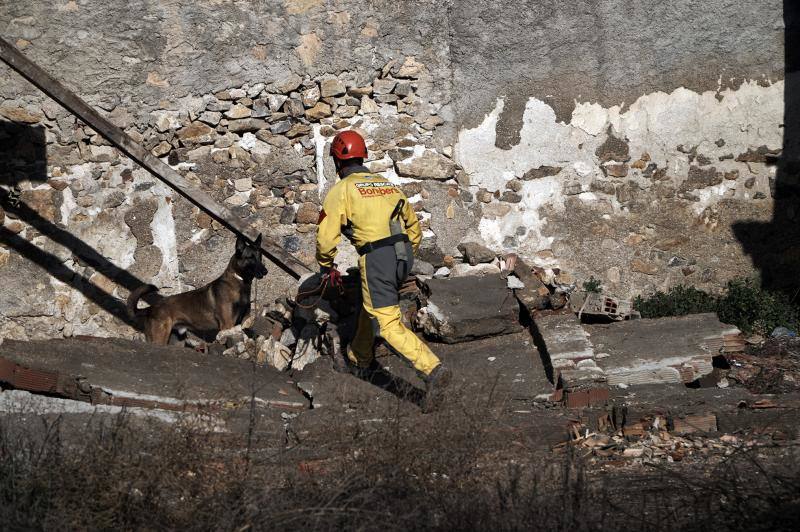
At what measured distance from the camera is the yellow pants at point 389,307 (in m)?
5.71

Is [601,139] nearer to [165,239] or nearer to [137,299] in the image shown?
[165,239]

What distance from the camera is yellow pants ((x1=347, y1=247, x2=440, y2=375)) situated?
225 inches

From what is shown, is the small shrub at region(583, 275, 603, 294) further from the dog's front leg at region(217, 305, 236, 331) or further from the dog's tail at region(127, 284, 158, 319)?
the dog's tail at region(127, 284, 158, 319)

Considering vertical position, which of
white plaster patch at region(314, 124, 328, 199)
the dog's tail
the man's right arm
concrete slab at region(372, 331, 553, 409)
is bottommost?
concrete slab at region(372, 331, 553, 409)

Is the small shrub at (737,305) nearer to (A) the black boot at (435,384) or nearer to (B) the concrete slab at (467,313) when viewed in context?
(B) the concrete slab at (467,313)

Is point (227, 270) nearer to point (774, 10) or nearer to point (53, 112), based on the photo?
point (53, 112)

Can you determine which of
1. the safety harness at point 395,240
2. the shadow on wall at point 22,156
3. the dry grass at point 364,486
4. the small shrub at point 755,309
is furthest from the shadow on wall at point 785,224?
the shadow on wall at point 22,156

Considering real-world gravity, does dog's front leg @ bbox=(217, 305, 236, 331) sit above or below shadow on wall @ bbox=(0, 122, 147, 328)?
below

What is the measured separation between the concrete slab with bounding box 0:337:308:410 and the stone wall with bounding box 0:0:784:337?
146 centimetres

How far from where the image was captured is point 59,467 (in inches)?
155

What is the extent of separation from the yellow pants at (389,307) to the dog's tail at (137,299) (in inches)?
104

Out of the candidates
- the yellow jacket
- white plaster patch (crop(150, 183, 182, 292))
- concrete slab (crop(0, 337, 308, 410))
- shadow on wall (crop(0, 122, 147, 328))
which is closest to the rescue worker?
the yellow jacket

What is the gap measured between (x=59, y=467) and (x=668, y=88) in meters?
6.22

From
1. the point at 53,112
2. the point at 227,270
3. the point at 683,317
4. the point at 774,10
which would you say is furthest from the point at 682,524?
the point at 53,112
